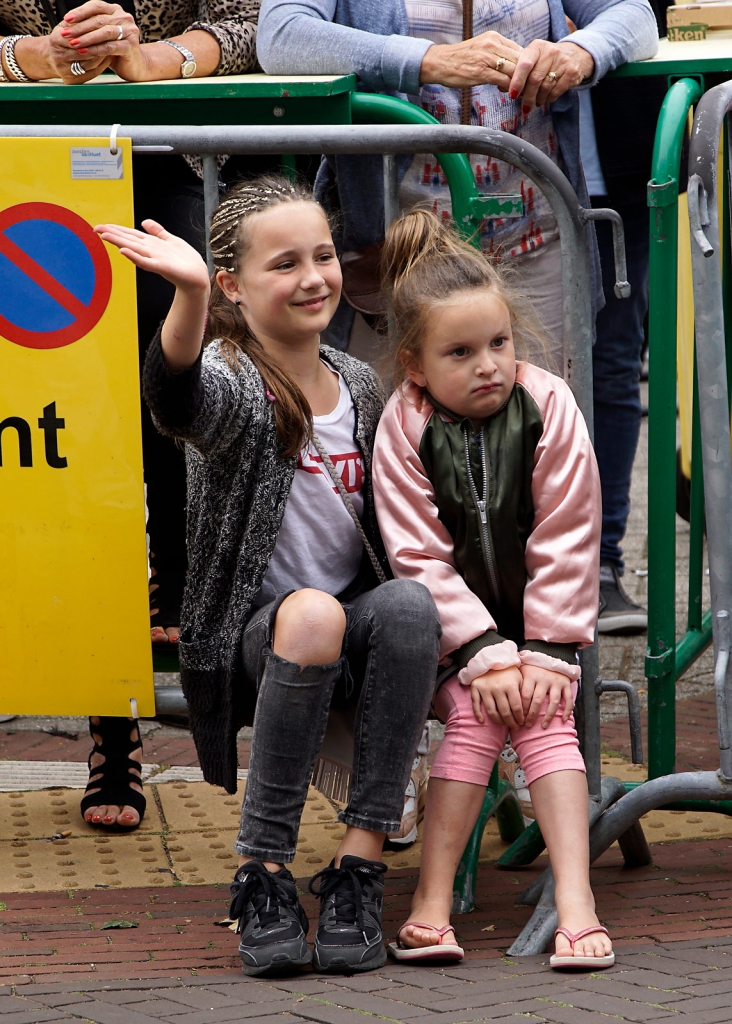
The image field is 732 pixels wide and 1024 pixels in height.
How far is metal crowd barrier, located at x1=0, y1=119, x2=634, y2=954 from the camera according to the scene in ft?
9.10

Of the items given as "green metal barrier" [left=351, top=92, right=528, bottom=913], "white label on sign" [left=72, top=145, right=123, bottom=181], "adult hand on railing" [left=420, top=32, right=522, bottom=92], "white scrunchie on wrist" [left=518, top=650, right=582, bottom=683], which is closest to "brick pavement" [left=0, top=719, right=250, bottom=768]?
"green metal barrier" [left=351, top=92, right=528, bottom=913]

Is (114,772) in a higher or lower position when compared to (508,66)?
lower

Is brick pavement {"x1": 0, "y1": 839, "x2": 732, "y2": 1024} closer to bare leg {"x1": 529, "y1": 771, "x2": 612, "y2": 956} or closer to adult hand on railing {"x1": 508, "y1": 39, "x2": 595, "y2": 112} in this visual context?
bare leg {"x1": 529, "y1": 771, "x2": 612, "y2": 956}

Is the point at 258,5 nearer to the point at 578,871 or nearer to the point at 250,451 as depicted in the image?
the point at 250,451

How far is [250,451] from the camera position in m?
2.71

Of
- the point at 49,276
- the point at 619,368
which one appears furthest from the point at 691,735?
the point at 49,276

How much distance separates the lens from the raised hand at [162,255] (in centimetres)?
246

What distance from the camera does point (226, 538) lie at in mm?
2729

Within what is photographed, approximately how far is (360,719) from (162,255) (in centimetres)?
92

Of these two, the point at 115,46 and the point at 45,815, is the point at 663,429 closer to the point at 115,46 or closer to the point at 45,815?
the point at 115,46

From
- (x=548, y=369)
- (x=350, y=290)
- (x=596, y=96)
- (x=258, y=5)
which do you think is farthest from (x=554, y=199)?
(x=596, y=96)

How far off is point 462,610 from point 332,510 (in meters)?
0.35

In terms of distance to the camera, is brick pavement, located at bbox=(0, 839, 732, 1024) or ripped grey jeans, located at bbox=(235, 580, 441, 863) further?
ripped grey jeans, located at bbox=(235, 580, 441, 863)

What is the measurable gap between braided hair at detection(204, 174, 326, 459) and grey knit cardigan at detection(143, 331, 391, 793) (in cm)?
2
